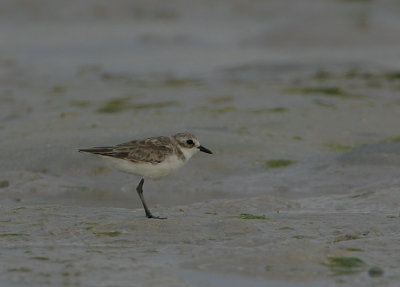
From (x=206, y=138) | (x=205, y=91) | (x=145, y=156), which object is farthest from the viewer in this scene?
(x=205, y=91)

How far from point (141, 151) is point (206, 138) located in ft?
9.24

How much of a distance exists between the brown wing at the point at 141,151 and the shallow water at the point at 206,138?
0.53m

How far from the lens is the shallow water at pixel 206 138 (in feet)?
18.9

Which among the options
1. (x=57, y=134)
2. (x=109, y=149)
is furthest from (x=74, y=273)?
(x=57, y=134)

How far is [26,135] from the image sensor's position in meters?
10.7

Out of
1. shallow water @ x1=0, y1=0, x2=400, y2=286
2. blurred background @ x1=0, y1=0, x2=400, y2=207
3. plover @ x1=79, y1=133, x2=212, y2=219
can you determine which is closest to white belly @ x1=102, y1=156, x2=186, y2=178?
plover @ x1=79, y1=133, x2=212, y2=219

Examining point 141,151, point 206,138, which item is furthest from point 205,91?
point 141,151

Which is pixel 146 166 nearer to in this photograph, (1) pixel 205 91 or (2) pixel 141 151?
(2) pixel 141 151

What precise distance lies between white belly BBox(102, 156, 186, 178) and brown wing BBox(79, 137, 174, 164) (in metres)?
0.04

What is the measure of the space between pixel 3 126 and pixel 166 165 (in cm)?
495

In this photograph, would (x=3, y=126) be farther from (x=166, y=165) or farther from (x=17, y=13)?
(x=17, y=13)

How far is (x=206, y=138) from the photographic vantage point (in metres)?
10.0

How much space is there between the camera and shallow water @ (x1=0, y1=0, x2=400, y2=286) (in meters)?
5.75

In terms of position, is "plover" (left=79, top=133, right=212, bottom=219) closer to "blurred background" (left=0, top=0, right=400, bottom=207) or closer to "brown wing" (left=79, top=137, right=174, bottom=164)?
"brown wing" (left=79, top=137, right=174, bottom=164)
